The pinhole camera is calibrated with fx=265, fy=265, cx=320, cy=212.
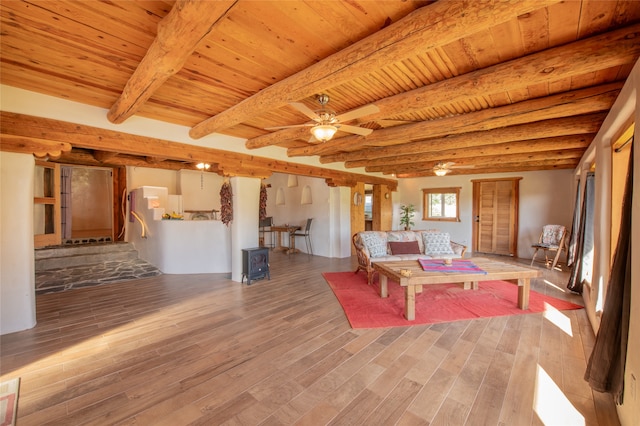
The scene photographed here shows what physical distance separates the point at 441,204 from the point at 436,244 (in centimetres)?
412

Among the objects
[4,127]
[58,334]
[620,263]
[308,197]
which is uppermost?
[4,127]

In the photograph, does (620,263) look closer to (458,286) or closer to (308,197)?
(458,286)

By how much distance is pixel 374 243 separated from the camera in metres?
5.26

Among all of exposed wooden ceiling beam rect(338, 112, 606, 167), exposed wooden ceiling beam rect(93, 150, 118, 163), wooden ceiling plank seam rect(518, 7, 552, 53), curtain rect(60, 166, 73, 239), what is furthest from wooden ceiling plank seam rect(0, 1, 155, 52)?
curtain rect(60, 166, 73, 239)

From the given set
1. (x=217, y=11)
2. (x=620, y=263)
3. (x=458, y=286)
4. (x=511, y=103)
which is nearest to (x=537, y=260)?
(x=458, y=286)

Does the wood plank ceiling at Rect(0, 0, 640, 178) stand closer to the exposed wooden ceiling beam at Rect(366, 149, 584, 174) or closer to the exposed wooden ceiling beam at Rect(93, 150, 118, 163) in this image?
the exposed wooden ceiling beam at Rect(366, 149, 584, 174)

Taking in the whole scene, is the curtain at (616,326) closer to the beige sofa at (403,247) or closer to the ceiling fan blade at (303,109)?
the ceiling fan blade at (303,109)

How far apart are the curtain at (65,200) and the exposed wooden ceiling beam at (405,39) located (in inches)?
310

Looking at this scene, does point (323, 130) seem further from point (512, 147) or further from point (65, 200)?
point (65, 200)

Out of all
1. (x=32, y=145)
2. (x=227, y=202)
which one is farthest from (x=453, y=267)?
(x=32, y=145)

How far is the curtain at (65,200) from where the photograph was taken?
7200 millimetres

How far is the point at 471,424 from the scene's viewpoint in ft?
5.53

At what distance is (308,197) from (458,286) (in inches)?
193

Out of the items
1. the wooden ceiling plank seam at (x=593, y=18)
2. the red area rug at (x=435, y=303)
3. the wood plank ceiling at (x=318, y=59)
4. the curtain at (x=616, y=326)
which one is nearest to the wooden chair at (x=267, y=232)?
the red area rug at (x=435, y=303)
